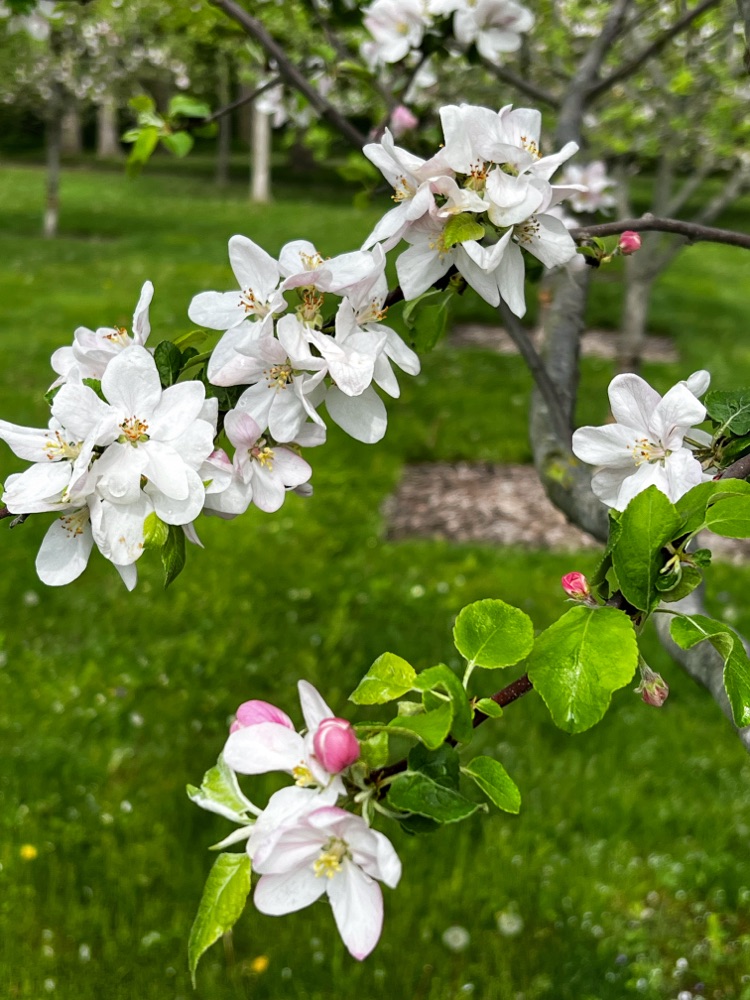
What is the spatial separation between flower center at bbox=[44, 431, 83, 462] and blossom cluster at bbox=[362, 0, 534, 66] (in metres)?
1.60

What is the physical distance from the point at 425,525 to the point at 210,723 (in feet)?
6.85

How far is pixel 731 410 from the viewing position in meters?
1.04

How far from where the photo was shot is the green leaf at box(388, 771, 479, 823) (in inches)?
27.4

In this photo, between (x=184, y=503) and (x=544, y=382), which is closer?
(x=184, y=503)

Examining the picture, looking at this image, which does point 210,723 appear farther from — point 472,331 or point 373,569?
point 472,331

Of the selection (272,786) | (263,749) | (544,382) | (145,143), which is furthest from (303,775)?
(272,786)

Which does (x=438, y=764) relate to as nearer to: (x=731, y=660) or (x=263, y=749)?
(x=263, y=749)

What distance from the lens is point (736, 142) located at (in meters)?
6.03

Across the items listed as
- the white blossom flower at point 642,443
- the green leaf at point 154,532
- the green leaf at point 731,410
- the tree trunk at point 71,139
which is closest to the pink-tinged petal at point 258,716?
the green leaf at point 154,532

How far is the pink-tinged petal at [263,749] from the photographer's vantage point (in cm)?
77

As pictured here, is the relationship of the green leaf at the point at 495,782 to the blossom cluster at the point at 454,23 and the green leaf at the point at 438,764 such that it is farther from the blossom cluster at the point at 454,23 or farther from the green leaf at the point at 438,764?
the blossom cluster at the point at 454,23

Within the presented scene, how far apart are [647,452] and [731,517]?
284 mm

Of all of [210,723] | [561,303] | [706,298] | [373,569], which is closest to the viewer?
[561,303]

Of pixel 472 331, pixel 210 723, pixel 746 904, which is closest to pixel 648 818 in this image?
pixel 746 904
